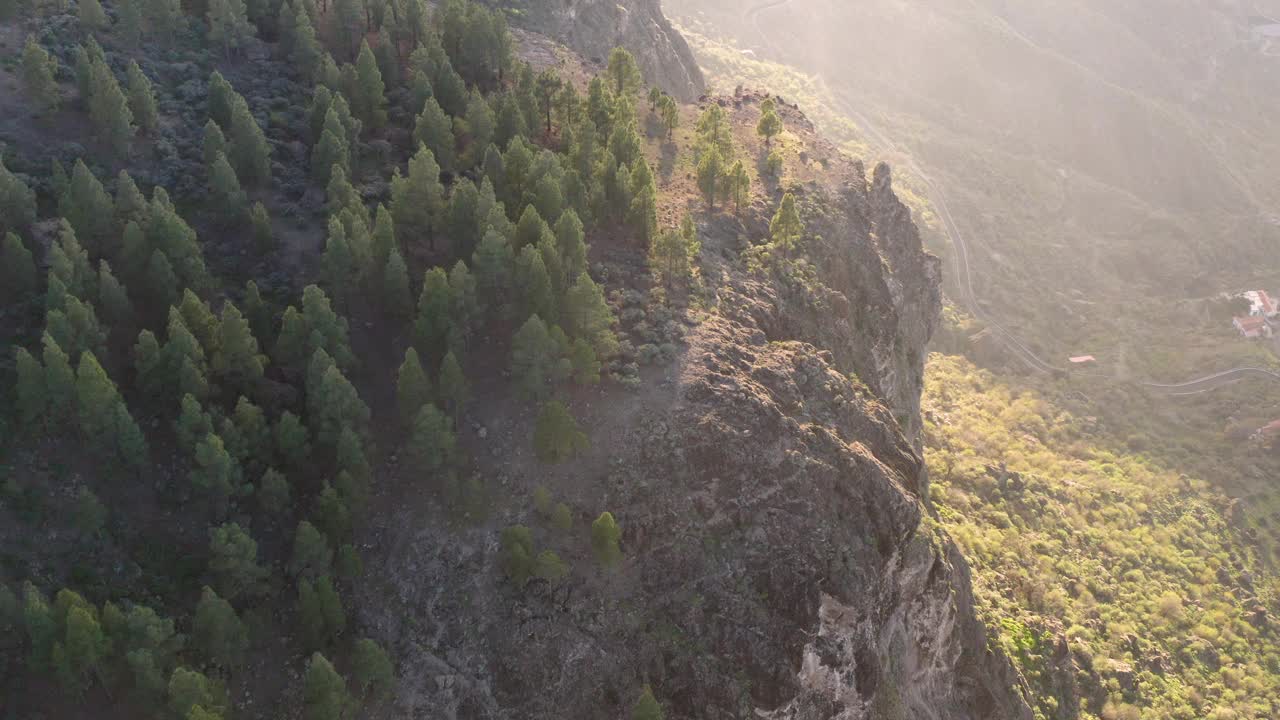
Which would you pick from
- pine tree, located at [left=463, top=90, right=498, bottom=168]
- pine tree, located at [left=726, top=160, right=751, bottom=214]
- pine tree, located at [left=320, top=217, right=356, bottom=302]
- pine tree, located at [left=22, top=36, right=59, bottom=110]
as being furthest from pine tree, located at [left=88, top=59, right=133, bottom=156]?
pine tree, located at [left=726, top=160, right=751, bottom=214]

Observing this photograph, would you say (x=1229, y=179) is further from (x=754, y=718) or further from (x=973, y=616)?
(x=754, y=718)

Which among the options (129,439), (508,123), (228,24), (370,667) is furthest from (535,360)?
(228,24)

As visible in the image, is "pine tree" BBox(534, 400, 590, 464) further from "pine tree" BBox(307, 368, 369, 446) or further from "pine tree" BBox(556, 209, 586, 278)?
"pine tree" BBox(556, 209, 586, 278)

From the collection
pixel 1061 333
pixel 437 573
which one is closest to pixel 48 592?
pixel 437 573

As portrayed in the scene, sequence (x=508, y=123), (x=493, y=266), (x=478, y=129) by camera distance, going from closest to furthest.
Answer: (x=493, y=266)
(x=478, y=129)
(x=508, y=123)

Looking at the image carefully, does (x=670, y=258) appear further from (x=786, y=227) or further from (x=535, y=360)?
(x=535, y=360)
